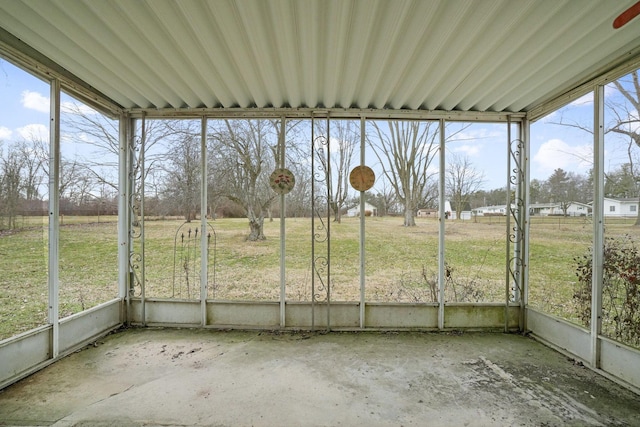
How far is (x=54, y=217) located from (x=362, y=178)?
3486 millimetres

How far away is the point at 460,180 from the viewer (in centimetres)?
397

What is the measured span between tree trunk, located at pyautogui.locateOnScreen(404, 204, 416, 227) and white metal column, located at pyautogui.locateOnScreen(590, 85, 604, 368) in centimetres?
186

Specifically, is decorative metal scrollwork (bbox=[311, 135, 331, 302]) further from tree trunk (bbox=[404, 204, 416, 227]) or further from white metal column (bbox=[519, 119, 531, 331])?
white metal column (bbox=[519, 119, 531, 331])

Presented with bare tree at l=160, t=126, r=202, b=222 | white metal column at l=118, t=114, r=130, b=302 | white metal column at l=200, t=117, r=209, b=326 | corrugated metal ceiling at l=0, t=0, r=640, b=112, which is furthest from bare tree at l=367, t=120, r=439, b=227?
white metal column at l=118, t=114, r=130, b=302

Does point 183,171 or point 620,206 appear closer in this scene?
point 620,206

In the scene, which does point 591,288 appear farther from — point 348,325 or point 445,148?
point 348,325

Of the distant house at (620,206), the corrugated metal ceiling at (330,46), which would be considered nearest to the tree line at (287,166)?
the corrugated metal ceiling at (330,46)

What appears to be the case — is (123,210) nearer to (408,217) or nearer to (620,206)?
(408,217)

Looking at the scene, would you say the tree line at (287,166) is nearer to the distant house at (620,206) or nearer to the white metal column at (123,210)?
the white metal column at (123,210)

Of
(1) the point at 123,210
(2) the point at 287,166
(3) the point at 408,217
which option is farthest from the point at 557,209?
(1) the point at 123,210

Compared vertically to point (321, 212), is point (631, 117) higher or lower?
higher

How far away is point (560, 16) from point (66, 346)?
5391mm

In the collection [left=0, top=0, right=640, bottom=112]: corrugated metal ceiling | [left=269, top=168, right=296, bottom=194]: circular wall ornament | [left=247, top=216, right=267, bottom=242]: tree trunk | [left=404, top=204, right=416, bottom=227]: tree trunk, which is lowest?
[left=247, top=216, right=267, bottom=242]: tree trunk

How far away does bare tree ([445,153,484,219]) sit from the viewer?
395cm
